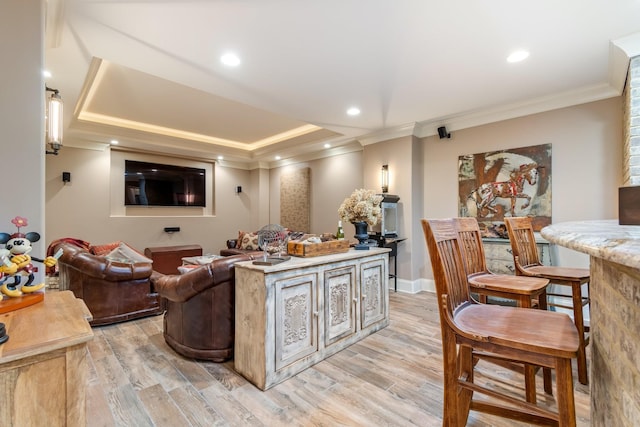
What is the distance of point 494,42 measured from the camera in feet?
7.61

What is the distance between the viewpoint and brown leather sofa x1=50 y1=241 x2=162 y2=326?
308 centimetres

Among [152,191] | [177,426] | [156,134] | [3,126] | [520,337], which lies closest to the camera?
[520,337]

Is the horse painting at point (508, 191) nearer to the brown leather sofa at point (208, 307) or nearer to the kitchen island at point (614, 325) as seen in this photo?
the kitchen island at point (614, 325)

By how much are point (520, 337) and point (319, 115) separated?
3.56 m

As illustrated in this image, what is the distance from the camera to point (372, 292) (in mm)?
2910

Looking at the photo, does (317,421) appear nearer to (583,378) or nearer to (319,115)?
(583,378)

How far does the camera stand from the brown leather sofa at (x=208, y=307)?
229 cm

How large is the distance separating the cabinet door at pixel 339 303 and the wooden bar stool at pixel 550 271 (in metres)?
1.33

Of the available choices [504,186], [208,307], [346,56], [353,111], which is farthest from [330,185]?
[208,307]

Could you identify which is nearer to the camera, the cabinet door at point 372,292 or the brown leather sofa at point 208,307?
the brown leather sofa at point 208,307

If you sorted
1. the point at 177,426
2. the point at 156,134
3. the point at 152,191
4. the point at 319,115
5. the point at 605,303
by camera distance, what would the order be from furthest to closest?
the point at 152,191, the point at 156,134, the point at 319,115, the point at 177,426, the point at 605,303

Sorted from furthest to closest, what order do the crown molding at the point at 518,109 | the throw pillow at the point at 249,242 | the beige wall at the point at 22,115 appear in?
1. the throw pillow at the point at 249,242
2. the crown molding at the point at 518,109
3. the beige wall at the point at 22,115

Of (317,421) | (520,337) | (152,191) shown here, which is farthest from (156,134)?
(520,337)

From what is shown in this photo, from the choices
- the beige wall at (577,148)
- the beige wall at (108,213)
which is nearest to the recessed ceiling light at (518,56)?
the beige wall at (577,148)
